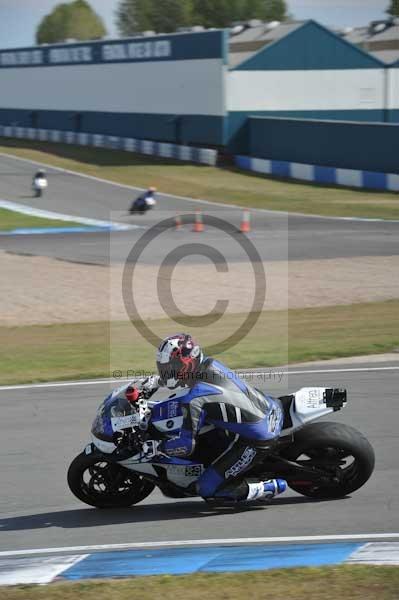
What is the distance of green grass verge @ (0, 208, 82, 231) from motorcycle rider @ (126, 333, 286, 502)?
91.5 ft

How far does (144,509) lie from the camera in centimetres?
874

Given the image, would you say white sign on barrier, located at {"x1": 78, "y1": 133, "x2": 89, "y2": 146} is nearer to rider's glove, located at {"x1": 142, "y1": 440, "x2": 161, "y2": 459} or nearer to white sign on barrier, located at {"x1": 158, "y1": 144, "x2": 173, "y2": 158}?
white sign on barrier, located at {"x1": 158, "y1": 144, "x2": 173, "y2": 158}

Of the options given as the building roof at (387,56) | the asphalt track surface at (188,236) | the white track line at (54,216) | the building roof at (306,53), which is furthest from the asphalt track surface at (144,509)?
the building roof at (387,56)

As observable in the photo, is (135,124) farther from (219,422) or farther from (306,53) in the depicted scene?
(219,422)

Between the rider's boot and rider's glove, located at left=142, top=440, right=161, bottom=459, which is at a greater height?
rider's glove, located at left=142, top=440, right=161, bottom=459

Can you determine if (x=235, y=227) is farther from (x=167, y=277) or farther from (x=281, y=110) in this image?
(x=281, y=110)

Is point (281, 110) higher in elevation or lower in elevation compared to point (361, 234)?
higher

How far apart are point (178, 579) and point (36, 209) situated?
35246 millimetres

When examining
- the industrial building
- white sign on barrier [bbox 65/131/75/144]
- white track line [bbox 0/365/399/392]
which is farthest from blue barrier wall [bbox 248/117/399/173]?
white track line [bbox 0/365/399/392]

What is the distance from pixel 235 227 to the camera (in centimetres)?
3462

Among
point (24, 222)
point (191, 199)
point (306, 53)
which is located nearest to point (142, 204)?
point (24, 222)

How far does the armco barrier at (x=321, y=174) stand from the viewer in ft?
141

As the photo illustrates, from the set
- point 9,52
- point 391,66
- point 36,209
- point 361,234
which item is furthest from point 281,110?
point 9,52

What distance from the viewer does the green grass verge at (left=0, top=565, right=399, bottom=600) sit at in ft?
20.5
